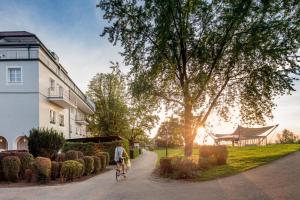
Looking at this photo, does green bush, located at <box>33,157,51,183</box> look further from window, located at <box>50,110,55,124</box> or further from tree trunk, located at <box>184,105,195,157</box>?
window, located at <box>50,110,55,124</box>

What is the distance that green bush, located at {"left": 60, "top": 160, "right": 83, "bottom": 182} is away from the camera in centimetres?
1585

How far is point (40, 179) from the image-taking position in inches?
614

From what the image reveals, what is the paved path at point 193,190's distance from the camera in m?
10.4

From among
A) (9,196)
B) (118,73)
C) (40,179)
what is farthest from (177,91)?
(9,196)

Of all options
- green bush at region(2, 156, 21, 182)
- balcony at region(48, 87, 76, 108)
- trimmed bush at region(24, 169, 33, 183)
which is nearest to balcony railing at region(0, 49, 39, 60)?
balcony at region(48, 87, 76, 108)

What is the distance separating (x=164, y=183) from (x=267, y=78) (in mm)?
9214

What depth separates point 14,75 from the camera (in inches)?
1126

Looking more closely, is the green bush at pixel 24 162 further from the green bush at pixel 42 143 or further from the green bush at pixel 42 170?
the green bush at pixel 42 143

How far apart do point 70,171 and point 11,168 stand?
114 inches

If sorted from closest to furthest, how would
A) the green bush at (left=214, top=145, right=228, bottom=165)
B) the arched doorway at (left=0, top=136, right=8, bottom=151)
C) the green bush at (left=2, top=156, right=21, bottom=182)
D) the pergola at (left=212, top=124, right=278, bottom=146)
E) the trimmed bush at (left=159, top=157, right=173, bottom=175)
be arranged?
the green bush at (left=2, top=156, right=21, bottom=182)
the trimmed bush at (left=159, top=157, right=173, bottom=175)
the green bush at (left=214, top=145, right=228, bottom=165)
the arched doorway at (left=0, top=136, right=8, bottom=151)
the pergola at (left=212, top=124, right=278, bottom=146)

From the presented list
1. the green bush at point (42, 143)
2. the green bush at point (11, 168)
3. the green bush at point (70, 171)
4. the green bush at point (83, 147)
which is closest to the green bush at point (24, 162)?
the green bush at point (11, 168)

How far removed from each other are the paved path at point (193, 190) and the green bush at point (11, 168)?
7.49 feet

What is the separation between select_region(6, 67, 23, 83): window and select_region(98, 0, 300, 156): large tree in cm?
1153

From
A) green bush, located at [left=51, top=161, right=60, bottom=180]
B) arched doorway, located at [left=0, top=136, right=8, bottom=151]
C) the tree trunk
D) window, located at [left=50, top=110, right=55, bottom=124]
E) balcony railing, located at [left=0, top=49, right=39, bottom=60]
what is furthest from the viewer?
window, located at [left=50, top=110, right=55, bottom=124]
